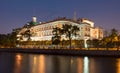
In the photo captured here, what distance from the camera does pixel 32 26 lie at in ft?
636

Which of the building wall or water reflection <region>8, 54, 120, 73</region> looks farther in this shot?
the building wall

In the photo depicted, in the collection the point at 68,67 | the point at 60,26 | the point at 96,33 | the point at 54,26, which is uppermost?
the point at 54,26

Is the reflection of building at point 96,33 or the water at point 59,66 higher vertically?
the reflection of building at point 96,33

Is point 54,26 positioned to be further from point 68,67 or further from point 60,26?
point 68,67

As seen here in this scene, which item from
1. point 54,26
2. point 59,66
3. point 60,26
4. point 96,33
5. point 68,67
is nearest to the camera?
point 68,67

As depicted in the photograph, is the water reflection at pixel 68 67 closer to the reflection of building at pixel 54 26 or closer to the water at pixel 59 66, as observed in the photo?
the water at pixel 59 66

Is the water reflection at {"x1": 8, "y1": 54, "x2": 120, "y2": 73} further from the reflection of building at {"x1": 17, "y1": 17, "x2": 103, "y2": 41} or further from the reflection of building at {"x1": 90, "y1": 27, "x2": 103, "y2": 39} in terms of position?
the reflection of building at {"x1": 90, "y1": 27, "x2": 103, "y2": 39}

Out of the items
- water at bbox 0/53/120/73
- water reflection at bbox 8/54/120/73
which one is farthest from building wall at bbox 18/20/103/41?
water reflection at bbox 8/54/120/73

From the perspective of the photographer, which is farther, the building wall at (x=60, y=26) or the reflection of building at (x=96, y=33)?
the reflection of building at (x=96, y=33)

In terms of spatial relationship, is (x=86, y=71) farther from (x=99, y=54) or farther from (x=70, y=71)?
(x=99, y=54)

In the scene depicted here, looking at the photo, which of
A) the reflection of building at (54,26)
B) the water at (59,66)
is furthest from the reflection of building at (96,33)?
the water at (59,66)

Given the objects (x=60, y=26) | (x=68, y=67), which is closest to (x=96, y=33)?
(x=60, y=26)

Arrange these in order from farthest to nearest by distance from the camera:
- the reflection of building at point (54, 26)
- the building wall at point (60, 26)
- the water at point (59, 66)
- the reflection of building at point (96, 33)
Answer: the reflection of building at point (96, 33) < the building wall at point (60, 26) < the reflection of building at point (54, 26) < the water at point (59, 66)

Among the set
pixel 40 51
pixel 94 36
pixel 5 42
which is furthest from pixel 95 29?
pixel 40 51
